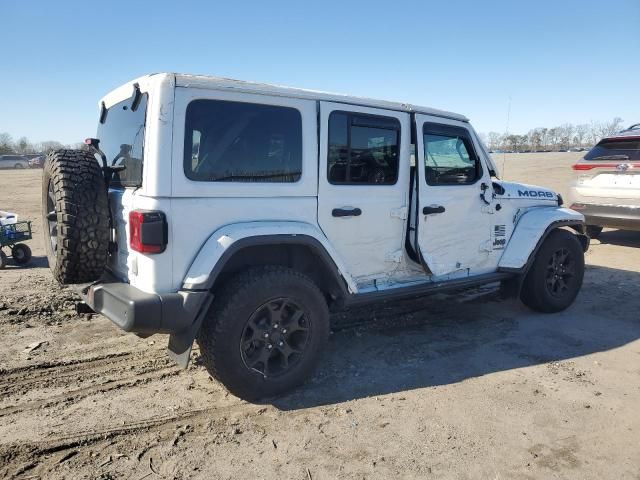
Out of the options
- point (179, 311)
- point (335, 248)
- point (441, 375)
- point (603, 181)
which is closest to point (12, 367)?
point (179, 311)

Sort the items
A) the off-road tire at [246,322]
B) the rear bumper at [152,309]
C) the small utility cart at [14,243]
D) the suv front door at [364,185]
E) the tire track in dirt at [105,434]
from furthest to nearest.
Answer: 1. the small utility cart at [14,243]
2. the suv front door at [364,185]
3. the off-road tire at [246,322]
4. the rear bumper at [152,309]
5. the tire track in dirt at [105,434]

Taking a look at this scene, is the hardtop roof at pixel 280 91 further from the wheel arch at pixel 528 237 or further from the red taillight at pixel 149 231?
the wheel arch at pixel 528 237

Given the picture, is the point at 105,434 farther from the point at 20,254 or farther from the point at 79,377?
the point at 20,254

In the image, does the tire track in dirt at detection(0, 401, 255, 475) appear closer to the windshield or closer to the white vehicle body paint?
the white vehicle body paint

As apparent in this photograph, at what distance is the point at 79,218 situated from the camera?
9.93 feet

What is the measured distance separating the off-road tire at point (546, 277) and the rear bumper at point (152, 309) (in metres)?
3.66

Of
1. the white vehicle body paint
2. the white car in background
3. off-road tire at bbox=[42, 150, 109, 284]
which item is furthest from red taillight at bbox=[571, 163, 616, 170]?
off-road tire at bbox=[42, 150, 109, 284]

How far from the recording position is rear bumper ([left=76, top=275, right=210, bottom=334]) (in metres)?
2.82

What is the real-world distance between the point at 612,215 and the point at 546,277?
3628 mm

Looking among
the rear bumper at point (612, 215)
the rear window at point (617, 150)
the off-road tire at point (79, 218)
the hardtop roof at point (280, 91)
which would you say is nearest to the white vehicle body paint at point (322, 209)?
the hardtop roof at point (280, 91)

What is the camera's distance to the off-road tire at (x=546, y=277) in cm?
511

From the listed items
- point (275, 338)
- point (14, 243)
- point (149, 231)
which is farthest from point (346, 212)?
point (14, 243)

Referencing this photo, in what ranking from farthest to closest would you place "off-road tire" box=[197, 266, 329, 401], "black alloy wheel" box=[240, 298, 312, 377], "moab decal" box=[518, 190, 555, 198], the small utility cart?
the small utility cart → "moab decal" box=[518, 190, 555, 198] → "black alloy wheel" box=[240, 298, 312, 377] → "off-road tire" box=[197, 266, 329, 401]

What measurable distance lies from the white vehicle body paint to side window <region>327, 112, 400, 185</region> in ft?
0.19
